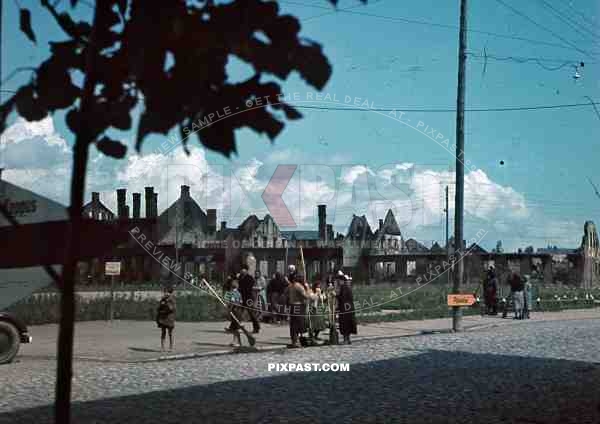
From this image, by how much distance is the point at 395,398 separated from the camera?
1080cm

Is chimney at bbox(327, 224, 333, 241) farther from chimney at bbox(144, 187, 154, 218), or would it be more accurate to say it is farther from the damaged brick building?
chimney at bbox(144, 187, 154, 218)

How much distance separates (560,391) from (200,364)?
6.48 metres

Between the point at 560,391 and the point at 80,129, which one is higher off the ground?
the point at 80,129

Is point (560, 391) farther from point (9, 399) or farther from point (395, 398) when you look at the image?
point (9, 399)

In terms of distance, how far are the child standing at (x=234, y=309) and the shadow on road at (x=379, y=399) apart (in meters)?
4.28

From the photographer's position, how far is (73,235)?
118 inches

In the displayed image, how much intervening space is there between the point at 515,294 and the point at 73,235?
2943 centimetres

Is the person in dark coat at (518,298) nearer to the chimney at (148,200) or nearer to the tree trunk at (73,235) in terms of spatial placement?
the chimney at (148,200)

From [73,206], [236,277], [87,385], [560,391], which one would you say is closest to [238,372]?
[87,385]

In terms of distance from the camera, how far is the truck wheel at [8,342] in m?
15.1

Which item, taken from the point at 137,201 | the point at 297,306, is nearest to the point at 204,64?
the point at 297,306

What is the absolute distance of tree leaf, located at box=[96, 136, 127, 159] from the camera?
3166mm

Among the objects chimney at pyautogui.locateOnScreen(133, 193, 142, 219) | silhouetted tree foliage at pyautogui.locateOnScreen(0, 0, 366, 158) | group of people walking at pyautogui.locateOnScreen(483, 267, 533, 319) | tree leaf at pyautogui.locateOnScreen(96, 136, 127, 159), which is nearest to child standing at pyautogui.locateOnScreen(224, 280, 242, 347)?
group of people walking at pyautogui.locateOnScreen(483, 267, 533, 319)

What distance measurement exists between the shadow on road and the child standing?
4282mm
